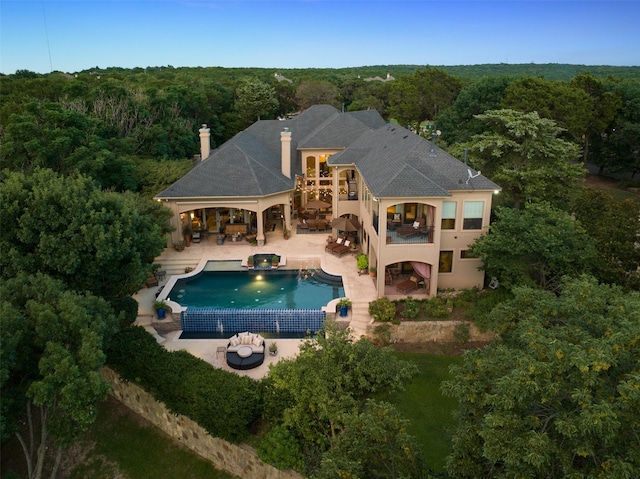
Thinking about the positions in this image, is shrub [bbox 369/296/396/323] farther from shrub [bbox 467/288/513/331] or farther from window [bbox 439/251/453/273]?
window [bbox 439/251/453/273]

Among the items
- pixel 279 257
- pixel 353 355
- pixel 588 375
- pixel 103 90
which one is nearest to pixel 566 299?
pixel 588 375

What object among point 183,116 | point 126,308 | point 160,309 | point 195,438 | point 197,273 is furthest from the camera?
point 183,116

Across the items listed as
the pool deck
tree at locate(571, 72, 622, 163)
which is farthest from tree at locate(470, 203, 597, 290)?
tree at locate(571, 72, 622, 163)

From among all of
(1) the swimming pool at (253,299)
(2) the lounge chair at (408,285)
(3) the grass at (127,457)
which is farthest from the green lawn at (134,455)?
(2) the lounge chair at (408,285)

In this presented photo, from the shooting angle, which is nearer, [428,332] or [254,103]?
[428,332]

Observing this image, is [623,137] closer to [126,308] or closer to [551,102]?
→ [551,102]

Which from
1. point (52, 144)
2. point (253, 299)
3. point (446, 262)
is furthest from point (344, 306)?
point (52, 144)

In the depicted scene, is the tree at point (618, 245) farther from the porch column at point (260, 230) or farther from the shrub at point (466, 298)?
the porch column at point (260, 230)
